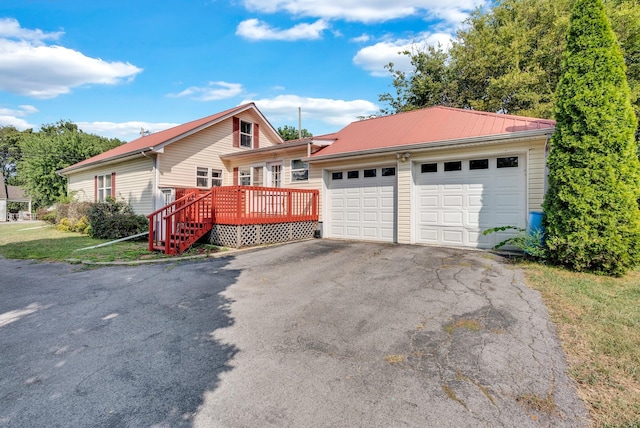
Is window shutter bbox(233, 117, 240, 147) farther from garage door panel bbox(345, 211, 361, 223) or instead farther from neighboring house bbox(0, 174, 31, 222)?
neighboring house bbox(0, 174, 31, 222)

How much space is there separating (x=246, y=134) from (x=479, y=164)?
11.2 meters

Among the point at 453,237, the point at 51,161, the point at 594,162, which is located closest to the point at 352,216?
the point at 453,237

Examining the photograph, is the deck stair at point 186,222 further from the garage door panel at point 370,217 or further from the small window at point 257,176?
the garage door panel at point 370,217

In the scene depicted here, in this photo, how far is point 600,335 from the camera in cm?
339

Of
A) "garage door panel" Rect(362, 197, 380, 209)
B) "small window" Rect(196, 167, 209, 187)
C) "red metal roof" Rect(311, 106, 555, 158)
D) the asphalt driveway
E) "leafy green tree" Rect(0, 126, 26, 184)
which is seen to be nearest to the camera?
the asphalt driveway

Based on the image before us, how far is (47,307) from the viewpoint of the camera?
4457 mm

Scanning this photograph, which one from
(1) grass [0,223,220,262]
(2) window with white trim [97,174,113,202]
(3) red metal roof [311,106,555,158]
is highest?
(3) red metal roof [311,106,555,158]

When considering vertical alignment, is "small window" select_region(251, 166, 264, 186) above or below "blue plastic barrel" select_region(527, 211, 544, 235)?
above

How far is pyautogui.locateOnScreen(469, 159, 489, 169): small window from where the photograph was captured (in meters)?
8.13

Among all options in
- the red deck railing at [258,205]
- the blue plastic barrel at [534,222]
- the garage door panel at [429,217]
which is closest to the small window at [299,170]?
the red deck railing at [258,205]

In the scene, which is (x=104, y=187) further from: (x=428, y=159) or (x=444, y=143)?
(x=444, y=143)

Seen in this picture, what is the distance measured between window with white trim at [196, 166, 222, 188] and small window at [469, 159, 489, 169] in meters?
10.6

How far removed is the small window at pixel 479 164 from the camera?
8.13m

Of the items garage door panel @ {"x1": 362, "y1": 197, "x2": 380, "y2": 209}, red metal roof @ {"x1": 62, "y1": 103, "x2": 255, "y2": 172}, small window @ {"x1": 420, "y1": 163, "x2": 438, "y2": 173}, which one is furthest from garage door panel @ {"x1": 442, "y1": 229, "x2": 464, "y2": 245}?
red metal roof @ {"x1": 62, "y1": 103, "x2": 255, "y2": 172}
